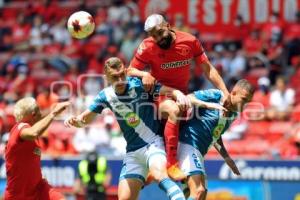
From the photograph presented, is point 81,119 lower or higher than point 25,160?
higher

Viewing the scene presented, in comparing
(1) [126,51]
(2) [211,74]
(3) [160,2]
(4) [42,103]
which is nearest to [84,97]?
(4) [42,103]

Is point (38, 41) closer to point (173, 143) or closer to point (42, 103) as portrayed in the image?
point (42, 103)

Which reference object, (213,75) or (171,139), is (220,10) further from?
(171,139)

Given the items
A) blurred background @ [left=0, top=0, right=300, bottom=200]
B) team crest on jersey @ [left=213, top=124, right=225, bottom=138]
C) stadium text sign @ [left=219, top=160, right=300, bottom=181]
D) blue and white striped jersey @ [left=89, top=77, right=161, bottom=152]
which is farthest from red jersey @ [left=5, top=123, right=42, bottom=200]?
stadium text sign @ [left=219, top=160, right=300, bottom=181]

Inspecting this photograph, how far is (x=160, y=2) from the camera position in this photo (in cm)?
2508

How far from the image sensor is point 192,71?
2255 cm

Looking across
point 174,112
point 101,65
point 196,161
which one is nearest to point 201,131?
point 196,161

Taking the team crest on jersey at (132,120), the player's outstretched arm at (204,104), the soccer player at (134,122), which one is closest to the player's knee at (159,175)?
the soccer player at (134,122)

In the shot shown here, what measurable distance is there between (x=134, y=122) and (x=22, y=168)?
4.90 feet

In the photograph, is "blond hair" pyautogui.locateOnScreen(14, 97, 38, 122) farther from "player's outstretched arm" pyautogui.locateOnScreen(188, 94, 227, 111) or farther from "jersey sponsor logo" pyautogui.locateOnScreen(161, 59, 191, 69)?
"player's outstretched arm" pyautogui.locateOnScreen(188, 94, 227, 111)

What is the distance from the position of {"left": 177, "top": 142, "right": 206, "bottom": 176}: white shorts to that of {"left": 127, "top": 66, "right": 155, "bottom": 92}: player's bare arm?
2.94ft

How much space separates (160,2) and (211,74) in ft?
40.8

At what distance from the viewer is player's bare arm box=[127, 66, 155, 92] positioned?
39.8 feet

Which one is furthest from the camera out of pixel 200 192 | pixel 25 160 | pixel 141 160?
pixel 141 160
